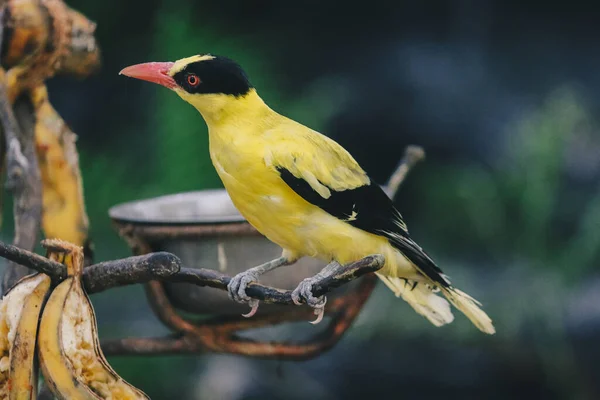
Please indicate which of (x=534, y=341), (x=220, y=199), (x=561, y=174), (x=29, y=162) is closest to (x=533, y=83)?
(x=561, y=174)

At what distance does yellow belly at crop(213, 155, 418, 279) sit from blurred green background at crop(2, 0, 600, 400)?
123 cm

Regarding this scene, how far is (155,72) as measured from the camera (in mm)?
688

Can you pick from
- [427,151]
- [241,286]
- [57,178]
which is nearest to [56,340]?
[241,286]

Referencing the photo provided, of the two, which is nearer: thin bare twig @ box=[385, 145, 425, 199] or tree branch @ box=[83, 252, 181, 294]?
tree branch @ box=[83, 252, 181, 294]

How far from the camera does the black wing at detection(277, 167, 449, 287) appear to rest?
760 mm

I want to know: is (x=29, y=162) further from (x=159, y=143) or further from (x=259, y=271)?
(x=159, y=143)

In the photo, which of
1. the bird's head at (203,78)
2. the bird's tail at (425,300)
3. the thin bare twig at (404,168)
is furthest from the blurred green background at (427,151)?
the bird's head at (203,78)

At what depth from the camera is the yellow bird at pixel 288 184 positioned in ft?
2.30

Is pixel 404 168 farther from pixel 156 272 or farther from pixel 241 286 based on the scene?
pixel 156 272

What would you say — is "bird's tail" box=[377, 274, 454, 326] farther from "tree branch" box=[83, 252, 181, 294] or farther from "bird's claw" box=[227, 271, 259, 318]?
"tree branch" box=[83, 252, 181, 294]

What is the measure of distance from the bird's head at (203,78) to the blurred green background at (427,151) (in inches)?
50.4

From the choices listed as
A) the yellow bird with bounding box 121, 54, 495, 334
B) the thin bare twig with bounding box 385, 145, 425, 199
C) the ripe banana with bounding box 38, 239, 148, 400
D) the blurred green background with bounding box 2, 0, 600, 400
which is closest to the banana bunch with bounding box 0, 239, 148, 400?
the ripe banana with bounding box 38, 239, 148, 400

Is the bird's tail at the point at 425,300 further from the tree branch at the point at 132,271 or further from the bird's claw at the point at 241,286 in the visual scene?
the tree branch at the point at 132,271

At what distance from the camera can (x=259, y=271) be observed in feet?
2.61
